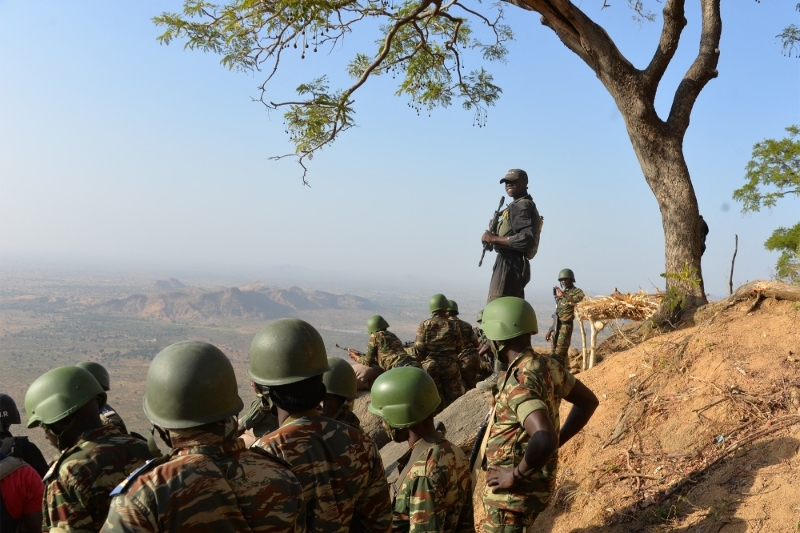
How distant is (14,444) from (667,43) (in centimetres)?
897

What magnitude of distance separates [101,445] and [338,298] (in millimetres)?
77073

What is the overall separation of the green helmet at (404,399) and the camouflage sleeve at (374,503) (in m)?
0.44

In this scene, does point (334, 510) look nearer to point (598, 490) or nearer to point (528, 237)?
point (598, 490)

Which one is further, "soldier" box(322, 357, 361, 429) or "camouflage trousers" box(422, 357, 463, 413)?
"camouflage trousers" box(422, 357, 463, 413)

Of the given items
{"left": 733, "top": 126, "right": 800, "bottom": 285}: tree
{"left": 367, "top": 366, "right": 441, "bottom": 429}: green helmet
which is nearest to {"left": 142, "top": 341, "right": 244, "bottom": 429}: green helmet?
{"left": 367, "top": 366, "right": 441, "bottom": 429}: green helmet

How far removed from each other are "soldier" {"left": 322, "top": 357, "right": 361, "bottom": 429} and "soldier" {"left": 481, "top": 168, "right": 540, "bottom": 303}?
158 inches

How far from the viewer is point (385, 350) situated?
846 centimetres

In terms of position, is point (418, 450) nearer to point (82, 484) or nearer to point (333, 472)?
point (333, 472)

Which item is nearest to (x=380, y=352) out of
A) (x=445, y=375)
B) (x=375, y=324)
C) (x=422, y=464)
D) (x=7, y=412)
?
(x=375, y=324)

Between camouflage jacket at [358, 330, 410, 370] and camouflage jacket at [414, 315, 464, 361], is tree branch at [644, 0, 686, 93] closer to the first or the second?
camouflage jacket at [414, 315, 464, 361]

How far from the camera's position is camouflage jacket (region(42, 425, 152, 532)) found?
284 cm

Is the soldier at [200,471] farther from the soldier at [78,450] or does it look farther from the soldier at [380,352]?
the soldier at [380,352]

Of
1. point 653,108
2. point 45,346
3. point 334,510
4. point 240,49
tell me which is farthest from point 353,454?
point 45,346

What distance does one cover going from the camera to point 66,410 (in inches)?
125
